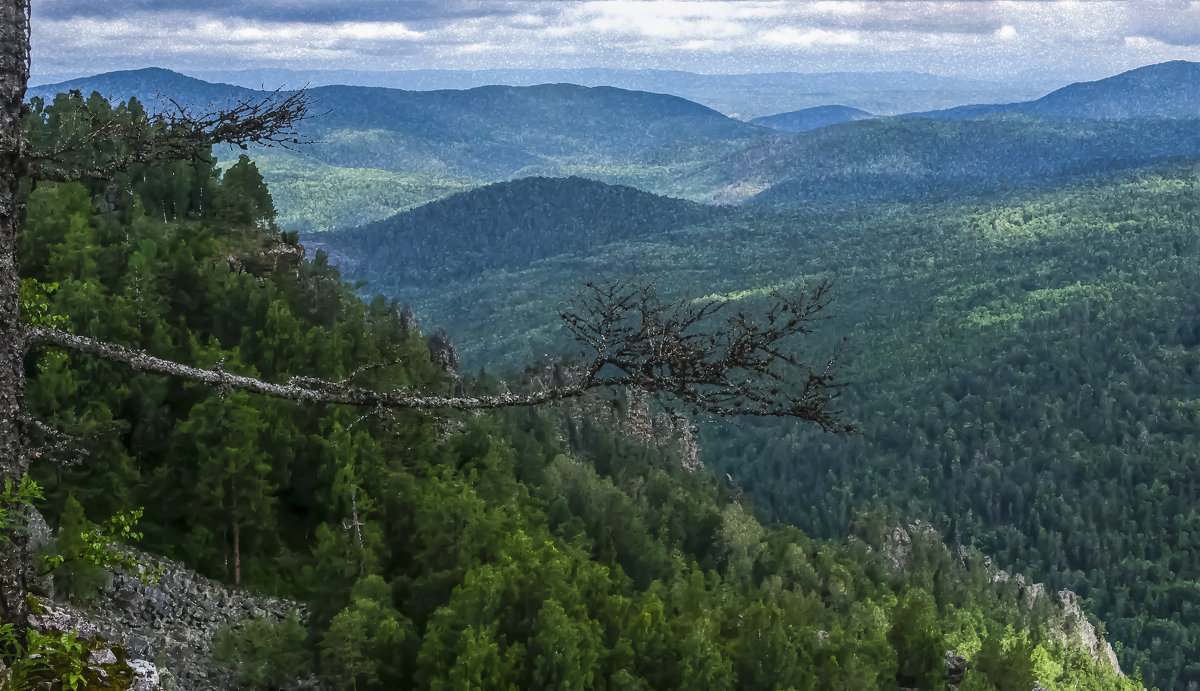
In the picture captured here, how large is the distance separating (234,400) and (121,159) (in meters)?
30.9

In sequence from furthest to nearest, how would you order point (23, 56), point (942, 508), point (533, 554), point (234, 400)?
point (942, 508) → point (533, 554) → point (234, 400) → point (23, 56)

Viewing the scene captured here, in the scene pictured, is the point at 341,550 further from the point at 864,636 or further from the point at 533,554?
the point at 864,636

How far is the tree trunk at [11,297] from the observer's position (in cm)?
1021

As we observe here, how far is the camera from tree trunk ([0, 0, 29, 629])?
10.2m

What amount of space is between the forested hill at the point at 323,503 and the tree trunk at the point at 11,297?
1293 cm

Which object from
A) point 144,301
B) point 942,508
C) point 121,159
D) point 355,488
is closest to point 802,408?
point 121,159

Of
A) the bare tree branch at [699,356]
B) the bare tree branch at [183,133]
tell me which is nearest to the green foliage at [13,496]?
the bare tree branch at [183,133]

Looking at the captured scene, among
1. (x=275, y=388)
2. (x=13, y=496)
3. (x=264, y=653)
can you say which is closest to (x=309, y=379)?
(x=275, y=388)

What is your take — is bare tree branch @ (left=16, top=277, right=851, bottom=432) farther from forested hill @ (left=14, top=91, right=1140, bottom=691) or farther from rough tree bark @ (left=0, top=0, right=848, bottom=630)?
forested hill @ (left=14, top=91, right=1140, bottom=691)

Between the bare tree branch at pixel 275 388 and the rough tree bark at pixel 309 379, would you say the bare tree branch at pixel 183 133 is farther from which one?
the bare tree branch at pixel 275 388

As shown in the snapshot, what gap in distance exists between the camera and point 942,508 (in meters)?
198

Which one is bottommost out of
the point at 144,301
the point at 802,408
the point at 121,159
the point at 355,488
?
the point at 355,488

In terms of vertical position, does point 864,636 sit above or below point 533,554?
below

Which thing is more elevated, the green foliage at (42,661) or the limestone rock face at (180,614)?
the green foliage at (42,661)
